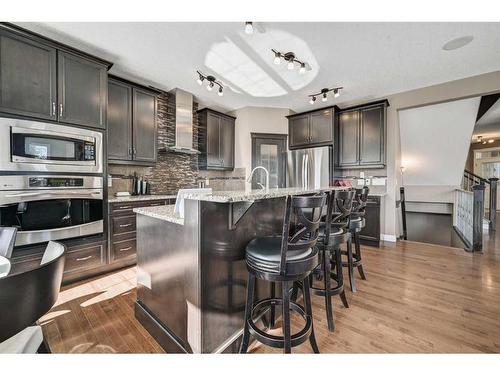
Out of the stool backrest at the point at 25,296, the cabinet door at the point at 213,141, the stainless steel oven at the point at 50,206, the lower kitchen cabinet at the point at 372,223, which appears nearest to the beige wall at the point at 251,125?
the cabinet door at the point at 213,141

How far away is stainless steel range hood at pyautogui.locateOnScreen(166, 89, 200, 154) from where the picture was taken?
3816 millimetres

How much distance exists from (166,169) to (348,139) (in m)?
3.54

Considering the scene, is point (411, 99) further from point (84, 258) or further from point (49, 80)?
point (84, 258)

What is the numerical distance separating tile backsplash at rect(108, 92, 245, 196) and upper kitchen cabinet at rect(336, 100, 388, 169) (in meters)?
2.90

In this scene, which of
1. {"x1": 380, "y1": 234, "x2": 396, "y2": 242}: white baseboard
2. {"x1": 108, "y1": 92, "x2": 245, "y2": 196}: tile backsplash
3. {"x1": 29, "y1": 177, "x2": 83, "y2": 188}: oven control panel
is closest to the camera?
{"x1": 29, "y1": 177, "x2": 83, "y2": 188}: oven control panel

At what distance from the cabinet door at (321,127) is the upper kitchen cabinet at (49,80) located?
3556 millimetres

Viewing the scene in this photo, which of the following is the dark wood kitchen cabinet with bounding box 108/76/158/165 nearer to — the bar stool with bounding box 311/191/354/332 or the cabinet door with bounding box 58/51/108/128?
the cabinet door with bounding box 58/51/108/128

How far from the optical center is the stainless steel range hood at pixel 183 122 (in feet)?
12.5

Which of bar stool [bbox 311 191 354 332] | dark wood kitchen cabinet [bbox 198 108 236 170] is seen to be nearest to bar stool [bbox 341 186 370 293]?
bar stool [bbox 311 191 354 332]

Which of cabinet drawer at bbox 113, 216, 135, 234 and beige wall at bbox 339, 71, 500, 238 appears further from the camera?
beige wall at bbox 339, 71, 500, 238

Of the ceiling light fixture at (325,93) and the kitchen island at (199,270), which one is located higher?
the ceiling light fixture at (325,93)

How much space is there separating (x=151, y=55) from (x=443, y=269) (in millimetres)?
4608

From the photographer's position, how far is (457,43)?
2.50m

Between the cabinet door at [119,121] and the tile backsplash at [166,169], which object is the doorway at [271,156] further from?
the cabinet door at [119,121]
